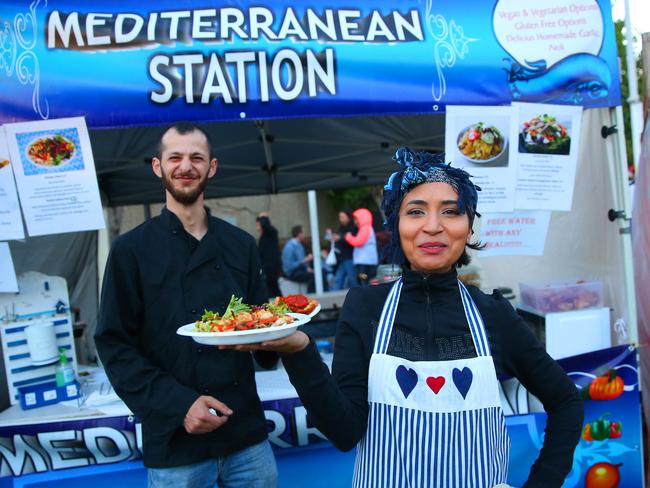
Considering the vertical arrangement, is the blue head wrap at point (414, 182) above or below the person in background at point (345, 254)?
above

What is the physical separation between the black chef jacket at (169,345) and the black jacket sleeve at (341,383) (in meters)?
0.70

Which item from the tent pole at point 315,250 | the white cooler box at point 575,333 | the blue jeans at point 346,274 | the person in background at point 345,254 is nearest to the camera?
the white cooler box at point 575,333

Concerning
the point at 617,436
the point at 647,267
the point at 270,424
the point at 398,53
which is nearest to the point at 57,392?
the point at 270,424

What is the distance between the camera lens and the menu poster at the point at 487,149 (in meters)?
3.05

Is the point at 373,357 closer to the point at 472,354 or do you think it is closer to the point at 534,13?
the point at 472,354

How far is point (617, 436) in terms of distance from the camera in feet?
10.1

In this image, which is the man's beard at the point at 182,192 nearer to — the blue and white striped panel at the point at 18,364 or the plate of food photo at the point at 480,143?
the blue and white striped panel at the point at 18,364

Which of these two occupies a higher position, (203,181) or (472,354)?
(203,181)

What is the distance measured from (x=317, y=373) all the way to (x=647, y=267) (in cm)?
272

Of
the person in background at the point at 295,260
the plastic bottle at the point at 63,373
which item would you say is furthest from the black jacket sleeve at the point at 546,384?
the person in background at the point at 295,260

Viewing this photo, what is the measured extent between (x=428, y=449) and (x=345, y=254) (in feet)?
25.9

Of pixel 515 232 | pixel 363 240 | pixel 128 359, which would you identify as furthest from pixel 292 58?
pixel 363 240

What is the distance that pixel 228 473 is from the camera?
197 cm

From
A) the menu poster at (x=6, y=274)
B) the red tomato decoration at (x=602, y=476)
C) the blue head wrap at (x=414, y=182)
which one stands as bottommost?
the red tomato decoration at (x=602, y=476)
